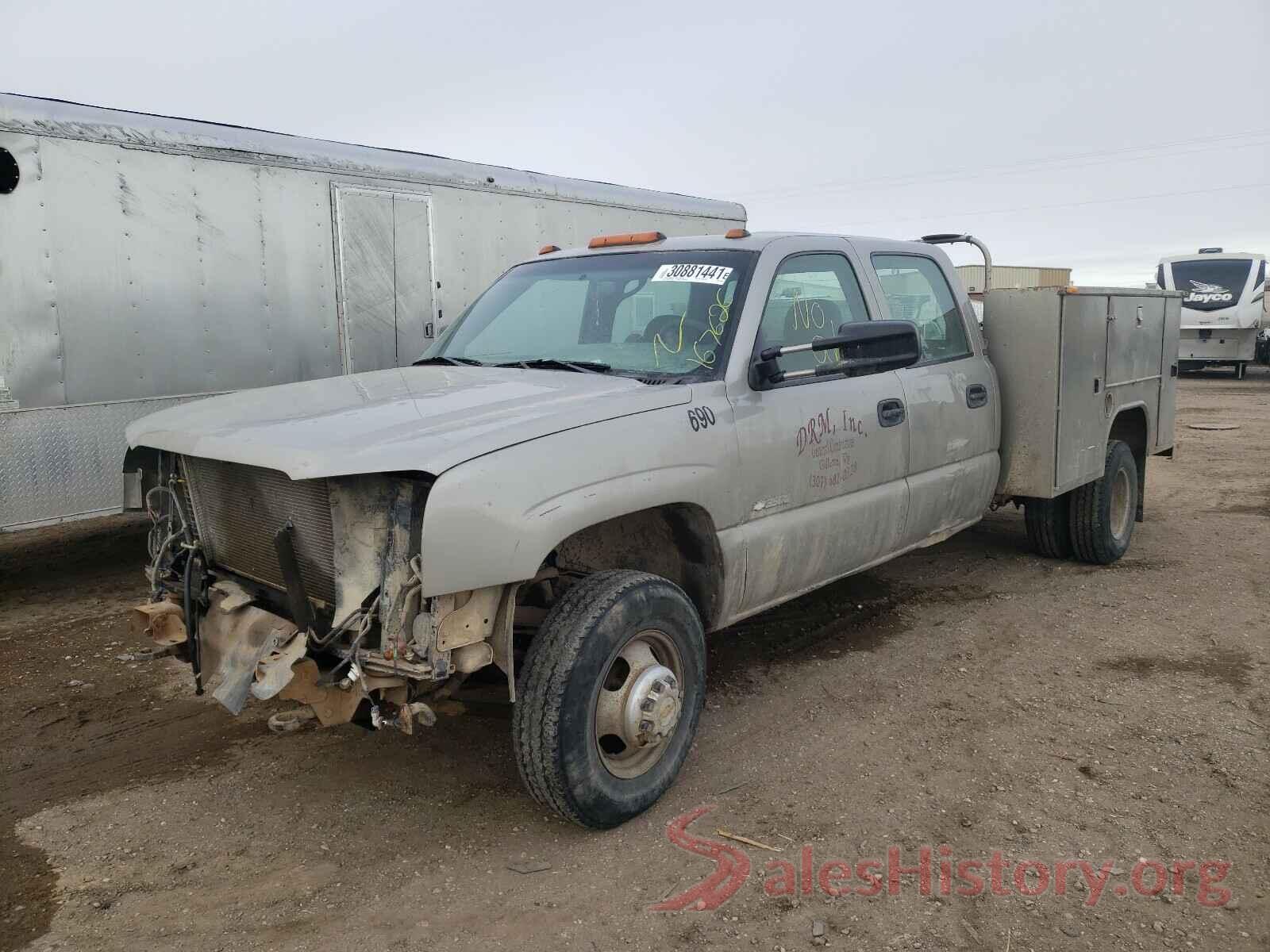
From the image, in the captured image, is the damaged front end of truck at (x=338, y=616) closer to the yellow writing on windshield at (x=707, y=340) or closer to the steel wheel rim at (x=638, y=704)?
the steel wheel rim at (x=638, y=704)

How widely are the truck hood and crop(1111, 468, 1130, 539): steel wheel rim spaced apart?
13.4 ft

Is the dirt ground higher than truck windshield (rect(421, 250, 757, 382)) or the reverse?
the reverse

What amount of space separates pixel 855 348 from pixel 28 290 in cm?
468

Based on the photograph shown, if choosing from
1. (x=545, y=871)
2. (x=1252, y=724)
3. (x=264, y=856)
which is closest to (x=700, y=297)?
(x=545, y=871)

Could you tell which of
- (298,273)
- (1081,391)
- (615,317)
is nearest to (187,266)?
(298,273)

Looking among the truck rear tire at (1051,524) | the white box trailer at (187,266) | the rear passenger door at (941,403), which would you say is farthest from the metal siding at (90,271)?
the truck rear tire at (1051,524)

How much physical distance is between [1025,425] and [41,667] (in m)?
5.21

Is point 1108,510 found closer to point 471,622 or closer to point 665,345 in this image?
point 665,345

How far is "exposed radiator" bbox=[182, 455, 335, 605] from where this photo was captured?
3127 mm

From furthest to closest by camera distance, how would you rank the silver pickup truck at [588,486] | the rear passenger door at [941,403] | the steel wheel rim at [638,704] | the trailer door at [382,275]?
the trailer door at [382,275] → the rear passenger door at [941,403] → the steel wheel rim at [638,704] → the silver pickup truck at [588,486]

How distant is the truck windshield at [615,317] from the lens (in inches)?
154

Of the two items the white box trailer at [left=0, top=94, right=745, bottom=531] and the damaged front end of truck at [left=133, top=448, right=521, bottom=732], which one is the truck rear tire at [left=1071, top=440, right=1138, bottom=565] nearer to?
the damaged front end of truck at [left=133, top=448, right=521, bottom=732]

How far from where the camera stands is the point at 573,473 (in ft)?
10.2

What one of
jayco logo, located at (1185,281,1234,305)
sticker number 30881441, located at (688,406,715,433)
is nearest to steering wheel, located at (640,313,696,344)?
sticker number 30881441, located at (688,406,715,433)
